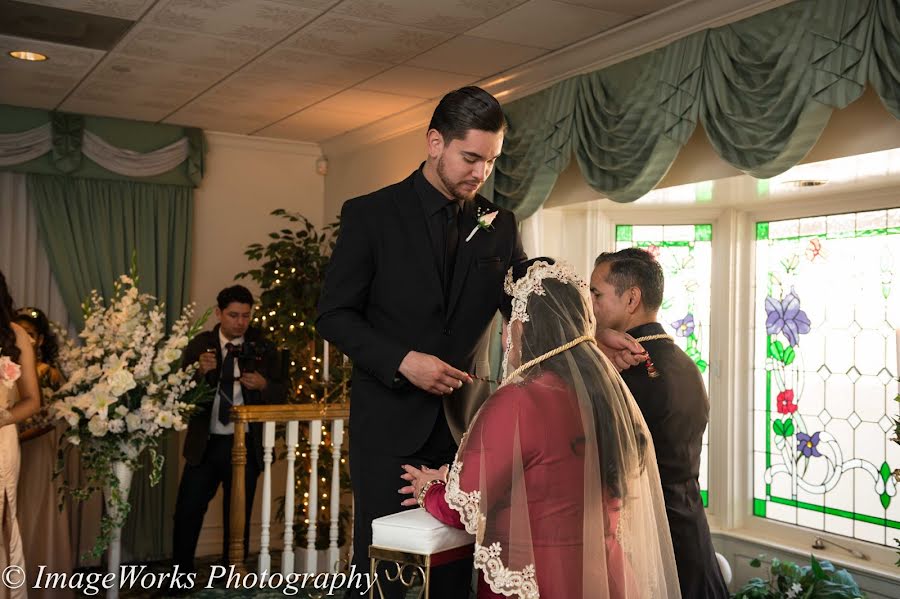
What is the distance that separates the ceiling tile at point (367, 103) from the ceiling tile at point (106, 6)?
1557 mm

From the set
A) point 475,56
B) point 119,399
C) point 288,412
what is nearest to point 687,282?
point 475,56

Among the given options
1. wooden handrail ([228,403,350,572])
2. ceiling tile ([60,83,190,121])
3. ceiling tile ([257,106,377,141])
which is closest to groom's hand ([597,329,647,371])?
wooden handrail ([228,403,350,572])

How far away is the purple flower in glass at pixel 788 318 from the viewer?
15.5 ft

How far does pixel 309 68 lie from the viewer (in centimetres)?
497

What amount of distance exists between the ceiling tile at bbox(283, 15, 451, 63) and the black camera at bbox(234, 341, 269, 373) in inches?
68.0

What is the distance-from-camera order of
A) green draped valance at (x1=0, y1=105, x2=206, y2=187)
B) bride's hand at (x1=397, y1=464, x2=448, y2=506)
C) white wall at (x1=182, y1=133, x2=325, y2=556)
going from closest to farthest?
bride's hand at (x1=397, y1=464, x2=448, y2=506) → green draped valance at (x1=0, y1=105, x2=206, y2=187) → white wall at (x1=182, y1=133, x2=325, y2=556)

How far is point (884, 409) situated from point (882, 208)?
905 millimetres

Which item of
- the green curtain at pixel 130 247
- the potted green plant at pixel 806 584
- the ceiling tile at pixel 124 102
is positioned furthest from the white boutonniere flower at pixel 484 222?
the green curtain at pixel 130 247

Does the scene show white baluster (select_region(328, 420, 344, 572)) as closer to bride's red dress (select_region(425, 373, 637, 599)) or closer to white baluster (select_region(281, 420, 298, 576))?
white baluster (select_region(281, 420, 298, 576))

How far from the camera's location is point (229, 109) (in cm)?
604

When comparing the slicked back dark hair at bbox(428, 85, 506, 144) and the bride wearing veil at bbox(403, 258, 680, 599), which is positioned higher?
the slicked back dark hair at bbox(428, 85, 506, 144)

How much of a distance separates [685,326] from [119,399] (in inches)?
116

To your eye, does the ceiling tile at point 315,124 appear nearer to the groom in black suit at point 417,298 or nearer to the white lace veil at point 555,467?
the groom in black suit at point 417,298

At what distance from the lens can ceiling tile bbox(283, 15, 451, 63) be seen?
13.8 feet
